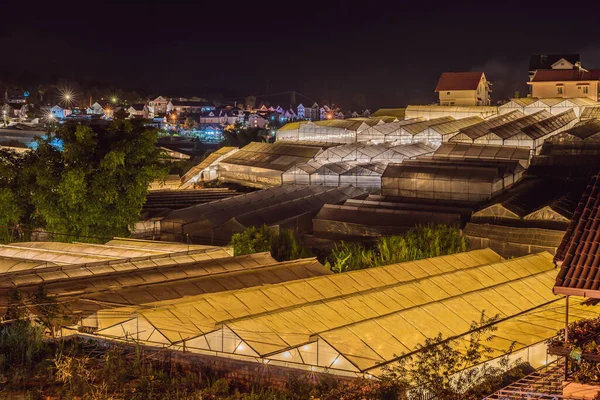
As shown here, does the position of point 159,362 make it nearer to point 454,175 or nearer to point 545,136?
point 454,175

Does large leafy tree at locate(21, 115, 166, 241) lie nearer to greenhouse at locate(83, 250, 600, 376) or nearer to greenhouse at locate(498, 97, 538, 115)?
greenhouse at locate(83, 250, 600, 376)

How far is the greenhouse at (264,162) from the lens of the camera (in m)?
39.2

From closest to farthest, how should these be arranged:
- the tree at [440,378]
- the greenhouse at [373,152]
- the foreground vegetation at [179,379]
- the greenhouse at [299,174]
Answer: the tree at [440,378], the foreground vegetation at [179,379], the greenhouse at [299,174], the greenhouse at [373,152]

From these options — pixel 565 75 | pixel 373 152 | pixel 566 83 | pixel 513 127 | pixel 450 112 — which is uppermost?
pixel 565 75

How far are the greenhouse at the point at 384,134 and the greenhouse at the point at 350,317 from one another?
21920 millimetres

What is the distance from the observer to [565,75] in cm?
4912

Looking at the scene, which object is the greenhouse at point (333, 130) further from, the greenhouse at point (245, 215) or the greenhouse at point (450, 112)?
the greenhouse at point (245, 215)

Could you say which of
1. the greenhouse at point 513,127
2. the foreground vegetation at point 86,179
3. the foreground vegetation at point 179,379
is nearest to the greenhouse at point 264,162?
the greenhouse at point 513,127

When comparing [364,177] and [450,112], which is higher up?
[450,112]

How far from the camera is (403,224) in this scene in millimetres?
25438

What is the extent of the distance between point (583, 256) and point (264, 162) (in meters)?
33.5

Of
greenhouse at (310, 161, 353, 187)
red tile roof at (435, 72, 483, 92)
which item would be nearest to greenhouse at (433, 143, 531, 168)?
greenhouse at (310, 161, 353, 187)

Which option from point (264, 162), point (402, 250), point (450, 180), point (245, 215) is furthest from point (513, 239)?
point (264, 162)

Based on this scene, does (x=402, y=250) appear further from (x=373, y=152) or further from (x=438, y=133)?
(x=438, y=133)
